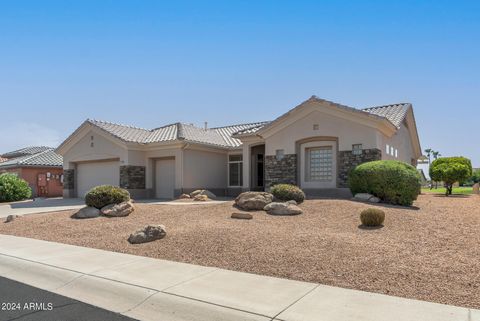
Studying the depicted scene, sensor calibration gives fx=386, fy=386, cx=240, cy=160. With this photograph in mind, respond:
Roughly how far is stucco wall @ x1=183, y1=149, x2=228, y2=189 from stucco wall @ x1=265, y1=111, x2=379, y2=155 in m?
5.21

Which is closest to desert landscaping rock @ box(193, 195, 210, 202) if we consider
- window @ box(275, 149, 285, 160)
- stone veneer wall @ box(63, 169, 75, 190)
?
window @ box(275, 149, 285, 160)

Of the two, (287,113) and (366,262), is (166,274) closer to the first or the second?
(366,262)

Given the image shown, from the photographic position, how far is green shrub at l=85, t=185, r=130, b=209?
1506cm

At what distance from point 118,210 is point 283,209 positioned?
6256 millimetres

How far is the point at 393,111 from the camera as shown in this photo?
22812mm

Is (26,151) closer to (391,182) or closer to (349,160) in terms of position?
(349,160)

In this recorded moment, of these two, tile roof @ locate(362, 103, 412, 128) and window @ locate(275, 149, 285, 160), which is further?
tile roof @ locate(362, 103, 412, 128)

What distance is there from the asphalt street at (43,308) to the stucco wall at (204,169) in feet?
54.6

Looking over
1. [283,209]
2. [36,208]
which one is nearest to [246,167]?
[283,209]

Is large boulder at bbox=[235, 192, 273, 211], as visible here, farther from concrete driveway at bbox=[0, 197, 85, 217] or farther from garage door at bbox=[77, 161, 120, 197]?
garage door at bbox=[77, 161, 120, 197]

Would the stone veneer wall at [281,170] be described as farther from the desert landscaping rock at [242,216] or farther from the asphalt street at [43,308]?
the asphalt street at [43,308]

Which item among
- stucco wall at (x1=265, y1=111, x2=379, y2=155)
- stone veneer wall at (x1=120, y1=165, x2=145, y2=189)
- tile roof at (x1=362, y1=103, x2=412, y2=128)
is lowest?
stone veneer wall at (x1=120, y1=165, x2=145, y2=189)

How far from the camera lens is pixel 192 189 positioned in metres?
23.6

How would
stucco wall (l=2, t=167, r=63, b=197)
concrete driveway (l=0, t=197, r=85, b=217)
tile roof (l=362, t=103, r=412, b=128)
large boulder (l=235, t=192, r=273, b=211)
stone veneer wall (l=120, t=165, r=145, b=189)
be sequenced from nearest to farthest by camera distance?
large boulder (l=235, t=192, r=273, b=211), concrete driveway (l=0, t=197, r=85, b=217), tile roof (l=362, t=103, r=412, b=128), stone veneer wall (l=120, t=165, r=145, b=189), stucco wall (l=2, t=167, r=63, b=197)
